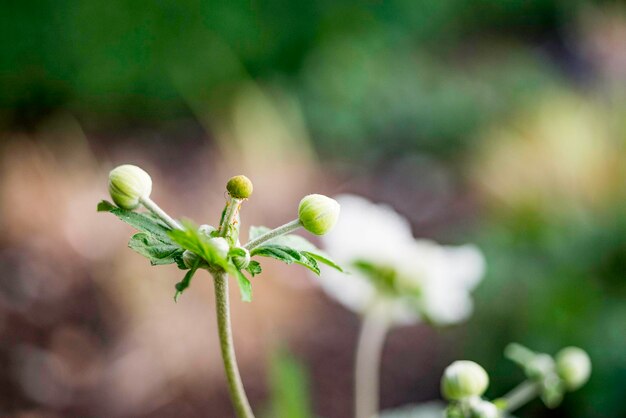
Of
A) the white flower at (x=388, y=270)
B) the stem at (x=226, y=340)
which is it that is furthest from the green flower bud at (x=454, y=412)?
the white flower at (x=388, y=270)

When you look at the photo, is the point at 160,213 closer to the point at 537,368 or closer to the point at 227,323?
the point at 227,323

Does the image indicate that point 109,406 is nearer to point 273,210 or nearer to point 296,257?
point 273,210

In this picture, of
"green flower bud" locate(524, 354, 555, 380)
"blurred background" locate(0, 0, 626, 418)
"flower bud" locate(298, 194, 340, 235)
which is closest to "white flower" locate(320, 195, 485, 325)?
"blurred background" locate(0, 0, 626, 418)

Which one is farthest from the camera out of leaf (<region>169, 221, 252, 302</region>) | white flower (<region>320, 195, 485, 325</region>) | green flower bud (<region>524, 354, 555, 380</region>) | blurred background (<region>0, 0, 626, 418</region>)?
blurred background (<region>0, 0, 626, 418</region>)

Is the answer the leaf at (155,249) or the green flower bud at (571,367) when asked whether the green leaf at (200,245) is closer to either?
the leaf at (155,249)

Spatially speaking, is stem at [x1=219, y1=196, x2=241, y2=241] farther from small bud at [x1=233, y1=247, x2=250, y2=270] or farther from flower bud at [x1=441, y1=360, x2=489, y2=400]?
flower bud at [x1=441, y1=360, x2=489, y2=400]

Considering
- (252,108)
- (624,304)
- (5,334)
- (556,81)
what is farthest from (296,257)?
(556,81)
